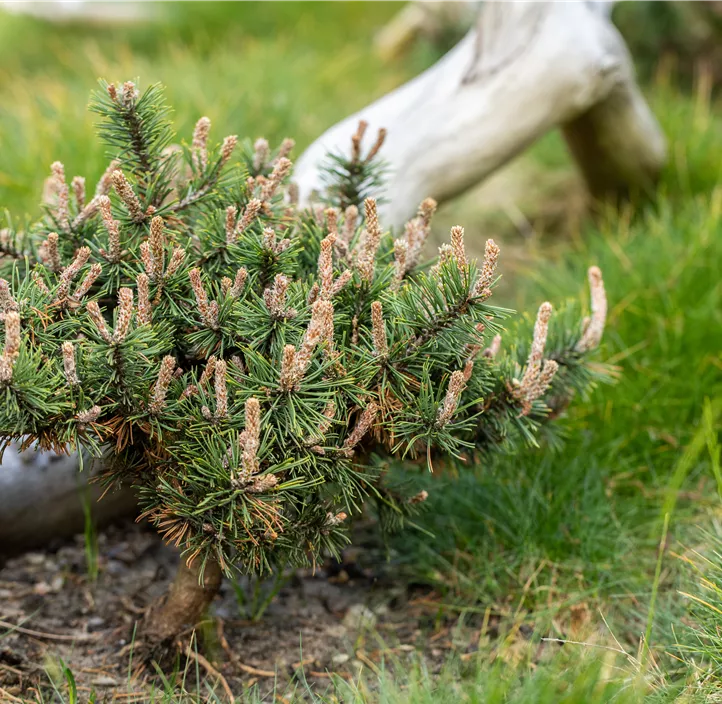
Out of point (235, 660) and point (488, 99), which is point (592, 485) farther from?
point (488, 99)

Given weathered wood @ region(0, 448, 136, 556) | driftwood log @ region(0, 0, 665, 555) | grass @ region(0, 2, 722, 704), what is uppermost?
driftwood log @ region(0, 0, 665, 555)

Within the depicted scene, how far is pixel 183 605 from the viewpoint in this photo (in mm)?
1847

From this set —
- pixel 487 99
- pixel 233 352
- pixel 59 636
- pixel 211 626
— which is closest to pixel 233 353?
pixel 233 352

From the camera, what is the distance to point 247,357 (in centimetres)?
149

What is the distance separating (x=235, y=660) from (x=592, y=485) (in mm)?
1171

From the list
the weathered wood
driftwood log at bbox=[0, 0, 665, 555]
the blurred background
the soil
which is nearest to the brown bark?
the soil

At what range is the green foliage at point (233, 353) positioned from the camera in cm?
140

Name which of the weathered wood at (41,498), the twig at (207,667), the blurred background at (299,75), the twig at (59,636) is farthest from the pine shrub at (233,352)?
the blurred background at (299,75)

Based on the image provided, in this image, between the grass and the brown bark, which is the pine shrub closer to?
the brown bark

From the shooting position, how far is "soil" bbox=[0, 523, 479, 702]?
1.86 metres

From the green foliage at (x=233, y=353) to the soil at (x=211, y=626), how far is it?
1.54 feet

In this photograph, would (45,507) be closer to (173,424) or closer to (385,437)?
(173,424)

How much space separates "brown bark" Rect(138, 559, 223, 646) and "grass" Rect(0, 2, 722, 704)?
13 cm

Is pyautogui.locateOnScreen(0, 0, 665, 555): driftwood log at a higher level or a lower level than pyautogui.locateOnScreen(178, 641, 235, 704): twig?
higher
